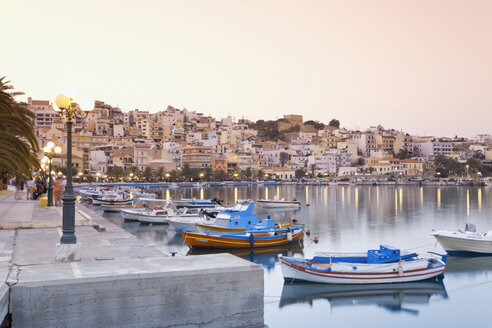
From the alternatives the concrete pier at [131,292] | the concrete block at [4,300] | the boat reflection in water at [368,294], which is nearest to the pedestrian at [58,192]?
the boat reflection in water at [368,294]

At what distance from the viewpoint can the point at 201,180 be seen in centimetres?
11069

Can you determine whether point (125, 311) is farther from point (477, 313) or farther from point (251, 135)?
point (251, 135)

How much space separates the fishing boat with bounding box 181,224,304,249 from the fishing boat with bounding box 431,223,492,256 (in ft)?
22.5

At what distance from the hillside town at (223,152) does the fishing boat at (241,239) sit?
73.5 metres

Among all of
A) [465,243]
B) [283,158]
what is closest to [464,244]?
[465,243]

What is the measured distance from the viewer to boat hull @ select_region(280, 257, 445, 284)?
14.9 metres

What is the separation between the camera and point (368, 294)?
568 inches

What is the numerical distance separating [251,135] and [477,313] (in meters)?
163

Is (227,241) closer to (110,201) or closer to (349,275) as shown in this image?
(349,275)

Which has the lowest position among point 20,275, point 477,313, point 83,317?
point 477,313

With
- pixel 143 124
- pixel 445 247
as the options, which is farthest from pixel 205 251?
pixel 143 124

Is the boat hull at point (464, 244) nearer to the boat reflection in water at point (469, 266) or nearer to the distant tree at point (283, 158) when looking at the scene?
the boat reflection in water at point (469, 266)

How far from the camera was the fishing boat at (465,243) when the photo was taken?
19844 millimetres

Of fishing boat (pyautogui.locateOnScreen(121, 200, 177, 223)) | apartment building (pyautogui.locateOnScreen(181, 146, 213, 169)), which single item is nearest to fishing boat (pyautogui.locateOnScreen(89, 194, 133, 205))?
fishing boat (pyautogui.locateOnScreen(121, 200, 177, 223))
